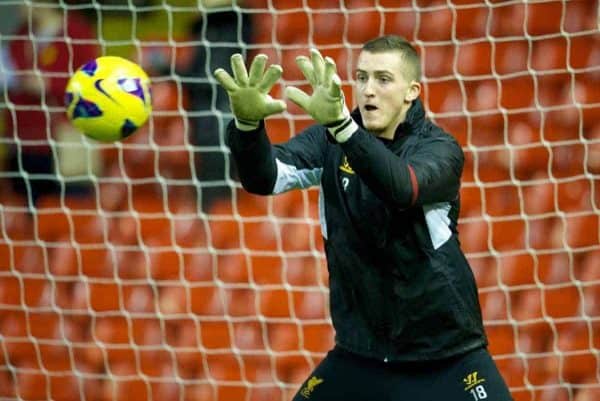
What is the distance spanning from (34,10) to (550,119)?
2.23m

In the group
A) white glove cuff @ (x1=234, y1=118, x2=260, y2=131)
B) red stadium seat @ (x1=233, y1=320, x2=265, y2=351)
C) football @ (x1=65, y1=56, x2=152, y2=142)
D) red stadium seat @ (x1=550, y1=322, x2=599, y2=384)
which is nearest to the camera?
white glove cuff @ (x1=234, y1=118, x2=260, y2=131)

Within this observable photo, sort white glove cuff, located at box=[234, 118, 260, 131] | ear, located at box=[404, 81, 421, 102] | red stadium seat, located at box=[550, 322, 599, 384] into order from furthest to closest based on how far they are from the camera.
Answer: red stadium seat, located at box=[550, 322, 599, 384], ear, located at box=[404, 81, 421, 102], white glove cuff, located at box=[234, 118, 260, 131]

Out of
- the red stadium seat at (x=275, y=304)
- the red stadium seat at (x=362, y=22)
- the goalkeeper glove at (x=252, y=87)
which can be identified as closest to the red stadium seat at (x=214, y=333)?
the red stadium seat at (x=275, y=304)

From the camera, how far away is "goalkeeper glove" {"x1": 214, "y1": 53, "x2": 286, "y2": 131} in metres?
2.65

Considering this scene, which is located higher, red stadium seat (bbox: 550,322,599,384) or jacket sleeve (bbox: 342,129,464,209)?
jacket sleeve (bbox: 342,129,464,209)

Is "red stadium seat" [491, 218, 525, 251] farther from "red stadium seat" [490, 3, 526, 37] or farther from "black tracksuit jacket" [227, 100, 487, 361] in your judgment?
"black tracksuit jacket" [227, 100, 487, 361]

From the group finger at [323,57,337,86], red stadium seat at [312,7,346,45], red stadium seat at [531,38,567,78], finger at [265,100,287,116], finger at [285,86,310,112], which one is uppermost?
red stadium seat at [312,7,346,45]

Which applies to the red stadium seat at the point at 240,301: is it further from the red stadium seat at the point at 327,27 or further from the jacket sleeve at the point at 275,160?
the jacket sleeve at the point at 275,160

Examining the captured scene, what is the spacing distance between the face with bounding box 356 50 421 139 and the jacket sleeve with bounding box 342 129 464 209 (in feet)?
0.42

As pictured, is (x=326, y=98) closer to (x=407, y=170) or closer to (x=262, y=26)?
(x=407, y=170)

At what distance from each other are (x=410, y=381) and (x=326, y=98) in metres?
0.79

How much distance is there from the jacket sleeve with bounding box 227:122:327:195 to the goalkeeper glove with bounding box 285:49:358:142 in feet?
0.94

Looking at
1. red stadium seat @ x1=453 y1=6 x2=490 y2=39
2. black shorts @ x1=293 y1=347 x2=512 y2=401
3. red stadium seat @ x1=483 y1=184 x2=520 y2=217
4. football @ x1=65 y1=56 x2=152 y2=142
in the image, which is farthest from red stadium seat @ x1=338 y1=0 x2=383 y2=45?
black shorts @ x1=293 y1=347 x2=512 y2=401

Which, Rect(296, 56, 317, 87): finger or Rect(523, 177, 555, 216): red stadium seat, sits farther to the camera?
Rect(523, 177, 555, 216): red stadium seat
